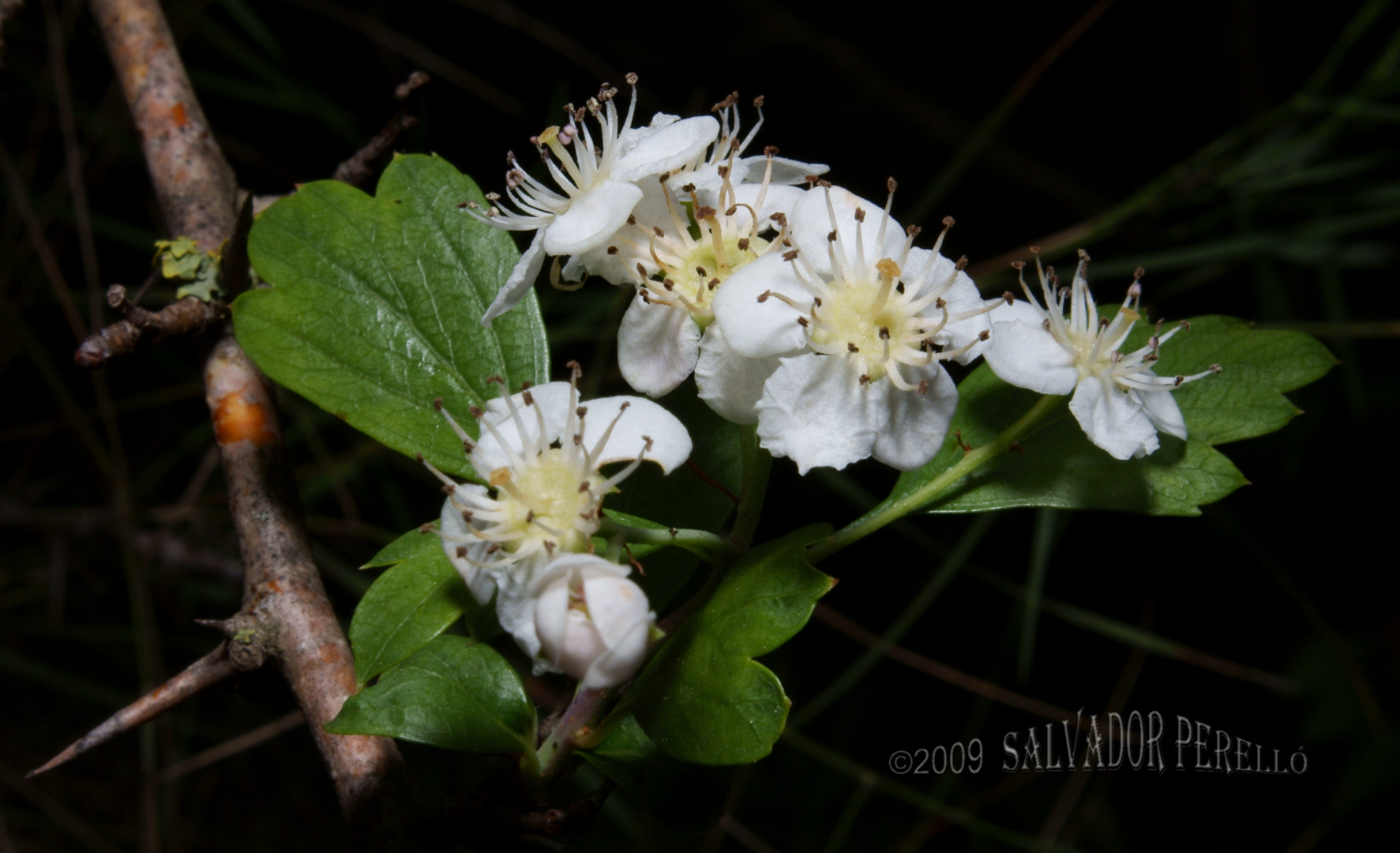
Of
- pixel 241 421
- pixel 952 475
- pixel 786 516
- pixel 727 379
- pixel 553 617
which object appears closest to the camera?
pixel 553 617

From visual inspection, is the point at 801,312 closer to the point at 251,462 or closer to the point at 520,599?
the point at 520,599

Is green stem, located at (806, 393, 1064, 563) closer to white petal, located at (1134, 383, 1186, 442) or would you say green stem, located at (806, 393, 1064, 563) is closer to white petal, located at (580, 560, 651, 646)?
white petal, located at (1134, 383, 1186, 442)

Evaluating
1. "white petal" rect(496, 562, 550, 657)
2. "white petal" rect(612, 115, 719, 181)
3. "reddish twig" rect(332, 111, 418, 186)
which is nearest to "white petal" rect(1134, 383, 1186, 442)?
"white petal" rect(612, 115, 719, 181)

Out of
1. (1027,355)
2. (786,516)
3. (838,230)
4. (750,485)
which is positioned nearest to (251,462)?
(750,485)

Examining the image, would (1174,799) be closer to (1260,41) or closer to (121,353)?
(1260,41)

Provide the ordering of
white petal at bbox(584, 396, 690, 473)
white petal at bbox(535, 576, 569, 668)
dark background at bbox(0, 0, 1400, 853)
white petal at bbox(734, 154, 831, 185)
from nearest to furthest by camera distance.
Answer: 1. white petal at bbox(535, 576, 569, 668)
2. white petal at bbox(584, 396, 690, 473)
3. white petal at bbox(734, 154, 831, 185)
4. dark background at bbox(0, 0, 1400, 853)

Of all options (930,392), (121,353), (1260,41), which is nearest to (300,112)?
(121,353)
